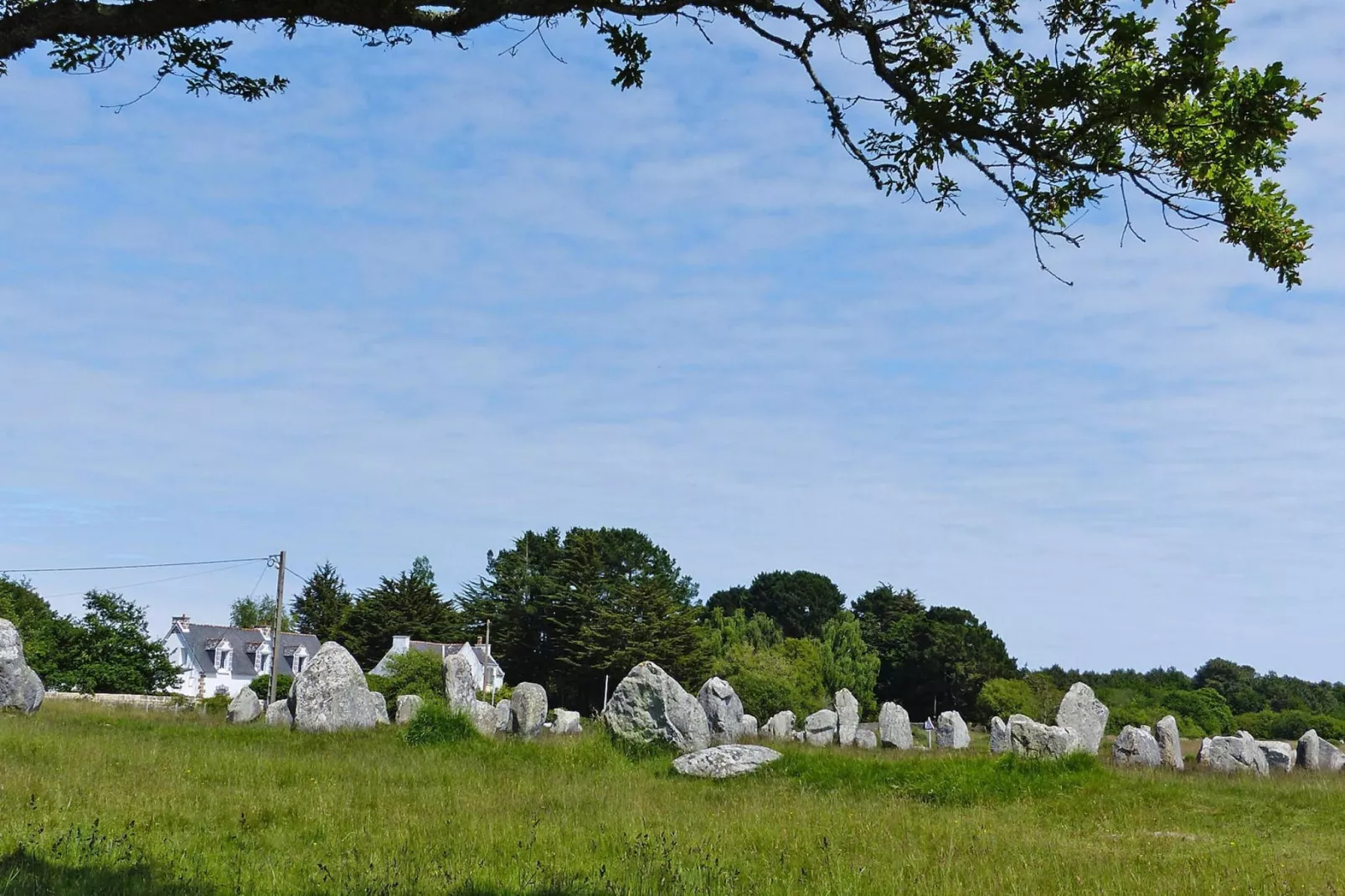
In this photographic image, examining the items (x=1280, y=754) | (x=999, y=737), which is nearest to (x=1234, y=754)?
(x=1280, y=754)

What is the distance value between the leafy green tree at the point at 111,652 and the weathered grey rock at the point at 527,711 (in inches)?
911

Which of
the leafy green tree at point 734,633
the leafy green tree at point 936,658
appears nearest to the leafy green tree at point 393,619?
the leafy green tree at point 734,633

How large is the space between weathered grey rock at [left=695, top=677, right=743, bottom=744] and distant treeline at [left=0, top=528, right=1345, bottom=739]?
600 inches

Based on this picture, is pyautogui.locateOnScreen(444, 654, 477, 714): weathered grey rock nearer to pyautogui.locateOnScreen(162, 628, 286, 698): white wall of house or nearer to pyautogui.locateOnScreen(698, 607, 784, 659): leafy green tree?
pyautogui.locateOnScreen(698, 607, 784, 659): leafy green tree

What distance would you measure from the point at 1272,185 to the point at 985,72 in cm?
156

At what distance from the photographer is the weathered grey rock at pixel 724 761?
680 inches

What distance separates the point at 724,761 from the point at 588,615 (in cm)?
4553

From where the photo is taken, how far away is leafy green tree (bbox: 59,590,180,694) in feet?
133

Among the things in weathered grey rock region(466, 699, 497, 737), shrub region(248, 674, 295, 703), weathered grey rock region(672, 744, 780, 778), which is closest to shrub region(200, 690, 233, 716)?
shrub region(248, 674, 295, 703)

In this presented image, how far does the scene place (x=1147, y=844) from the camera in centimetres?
1129

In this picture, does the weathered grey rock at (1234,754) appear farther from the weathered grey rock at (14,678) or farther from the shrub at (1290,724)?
the weathered grey rock at (14,678)

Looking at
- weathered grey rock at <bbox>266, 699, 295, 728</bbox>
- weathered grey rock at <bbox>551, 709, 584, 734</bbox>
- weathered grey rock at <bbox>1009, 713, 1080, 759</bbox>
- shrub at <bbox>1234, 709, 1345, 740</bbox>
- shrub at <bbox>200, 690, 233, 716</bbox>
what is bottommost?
shrub at <bbox>1234, 709, 1345, 740</bbox>

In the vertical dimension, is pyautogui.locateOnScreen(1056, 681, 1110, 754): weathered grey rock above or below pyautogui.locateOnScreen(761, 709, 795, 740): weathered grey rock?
above

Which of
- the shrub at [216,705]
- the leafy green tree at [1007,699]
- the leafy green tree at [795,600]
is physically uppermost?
the leafy green tree at [795,600]
